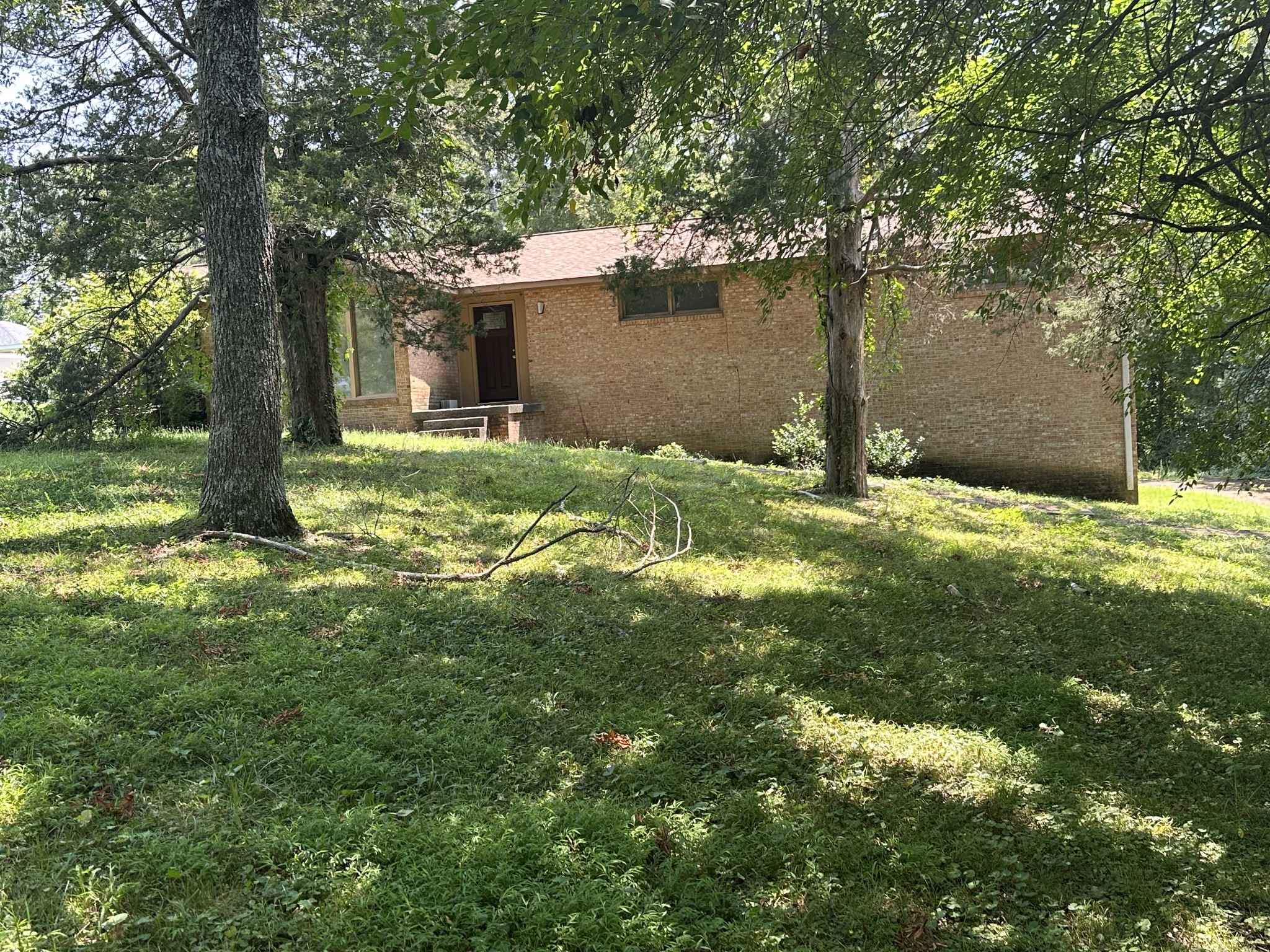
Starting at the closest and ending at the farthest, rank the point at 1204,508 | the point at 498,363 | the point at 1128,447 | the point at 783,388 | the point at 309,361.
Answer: the point at 309,361 → the point at 1128,447 → the point at 1204,508 → the point at 783,388 → the point at 498,363

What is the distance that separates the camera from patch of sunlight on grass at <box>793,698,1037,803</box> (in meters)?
3.92

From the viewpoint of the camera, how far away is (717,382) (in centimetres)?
1844

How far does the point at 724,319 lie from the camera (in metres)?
18.2

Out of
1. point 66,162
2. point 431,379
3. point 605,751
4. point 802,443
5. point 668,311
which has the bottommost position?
point 605,751

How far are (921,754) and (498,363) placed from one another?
1818 cm

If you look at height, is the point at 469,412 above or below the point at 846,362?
below

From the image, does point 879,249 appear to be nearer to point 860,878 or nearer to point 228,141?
point 228,141

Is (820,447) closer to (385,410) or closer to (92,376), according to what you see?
(385,410)

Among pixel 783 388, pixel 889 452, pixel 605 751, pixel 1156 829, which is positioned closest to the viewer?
pixel 1156 829

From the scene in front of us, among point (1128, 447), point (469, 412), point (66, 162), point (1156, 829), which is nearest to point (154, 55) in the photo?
point (66, 162)

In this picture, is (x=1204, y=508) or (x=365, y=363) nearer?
(x=1204, y=508)

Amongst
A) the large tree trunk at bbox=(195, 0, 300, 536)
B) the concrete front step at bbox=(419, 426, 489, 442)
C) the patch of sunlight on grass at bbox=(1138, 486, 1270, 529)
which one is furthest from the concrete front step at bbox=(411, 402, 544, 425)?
the patch of sunlight on grass at bbox=(1138, 486, 1270, 529)

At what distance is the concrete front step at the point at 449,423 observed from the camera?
1852 centimetres

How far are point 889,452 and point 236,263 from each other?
40.1ft
